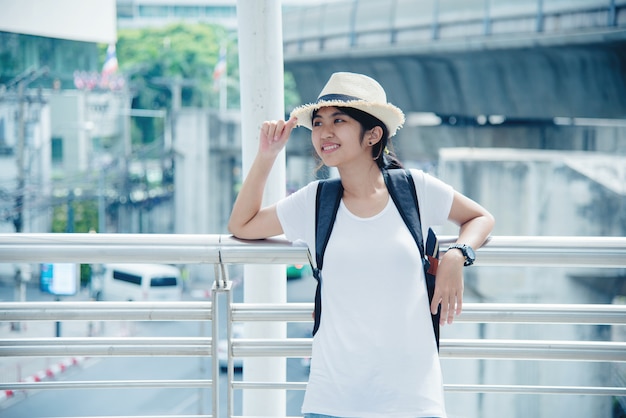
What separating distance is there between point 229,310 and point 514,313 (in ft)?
3.43

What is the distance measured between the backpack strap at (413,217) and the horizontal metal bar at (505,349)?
22.7 inches

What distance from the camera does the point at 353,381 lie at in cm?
202

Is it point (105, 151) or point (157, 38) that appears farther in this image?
Answer: point (157, 38)

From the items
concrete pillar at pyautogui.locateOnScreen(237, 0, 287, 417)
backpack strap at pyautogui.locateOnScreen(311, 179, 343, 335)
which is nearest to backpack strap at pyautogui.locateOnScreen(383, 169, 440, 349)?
backpack strap at pyautogui.locateOnScreen(311, 179, 343, 335)

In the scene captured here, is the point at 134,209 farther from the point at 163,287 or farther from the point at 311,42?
the point at 311,42

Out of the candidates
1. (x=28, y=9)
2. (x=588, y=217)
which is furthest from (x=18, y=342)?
(x=588, y=217)

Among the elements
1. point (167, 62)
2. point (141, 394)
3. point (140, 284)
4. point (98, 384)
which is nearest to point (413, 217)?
point (98, 384)

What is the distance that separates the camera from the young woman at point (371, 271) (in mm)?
2021

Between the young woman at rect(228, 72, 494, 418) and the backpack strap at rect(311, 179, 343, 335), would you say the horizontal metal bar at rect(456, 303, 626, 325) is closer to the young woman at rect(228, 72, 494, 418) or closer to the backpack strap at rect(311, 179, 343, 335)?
the young woman at rect(228, 72, 494, 418)

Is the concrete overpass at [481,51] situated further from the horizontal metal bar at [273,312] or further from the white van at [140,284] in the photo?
the horizontal metal bar at [273,312]

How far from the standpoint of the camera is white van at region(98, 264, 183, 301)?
23109mm

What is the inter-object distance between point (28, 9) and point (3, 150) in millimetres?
28838

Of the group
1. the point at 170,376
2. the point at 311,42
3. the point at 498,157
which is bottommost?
the point at 170,376

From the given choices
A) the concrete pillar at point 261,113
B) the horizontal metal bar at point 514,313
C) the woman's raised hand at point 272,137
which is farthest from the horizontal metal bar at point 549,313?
the concrete pillar at point 261,113
